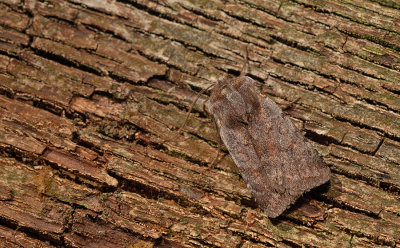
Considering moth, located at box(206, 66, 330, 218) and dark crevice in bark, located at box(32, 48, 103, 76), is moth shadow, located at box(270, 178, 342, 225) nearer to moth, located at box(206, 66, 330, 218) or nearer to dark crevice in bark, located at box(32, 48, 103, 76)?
moth, located at box(206, 66, 330, 218)

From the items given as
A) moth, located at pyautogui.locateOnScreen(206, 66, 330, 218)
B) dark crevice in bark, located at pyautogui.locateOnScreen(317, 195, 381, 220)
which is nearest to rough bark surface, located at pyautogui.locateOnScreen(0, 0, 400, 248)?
dark crevice in bark, located at pyautogui.locateOnScreen(317, 195, 381, 220)

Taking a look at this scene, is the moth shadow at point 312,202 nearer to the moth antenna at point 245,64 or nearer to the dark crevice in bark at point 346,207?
the dark crevice in bark at point 346,207

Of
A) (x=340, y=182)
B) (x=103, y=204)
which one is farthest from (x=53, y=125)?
(x=340, y=182)

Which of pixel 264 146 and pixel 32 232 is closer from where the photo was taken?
pixel 32 232

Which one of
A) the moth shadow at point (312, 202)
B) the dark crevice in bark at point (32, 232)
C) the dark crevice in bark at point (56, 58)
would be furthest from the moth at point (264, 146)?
the dark crevice in bark at point (32, 232)

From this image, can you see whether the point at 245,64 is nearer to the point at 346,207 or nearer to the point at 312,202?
the point at 312,202

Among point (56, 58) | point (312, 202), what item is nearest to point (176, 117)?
point (56, 58)

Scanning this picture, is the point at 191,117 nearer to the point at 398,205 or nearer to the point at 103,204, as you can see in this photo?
the point at 103,204
